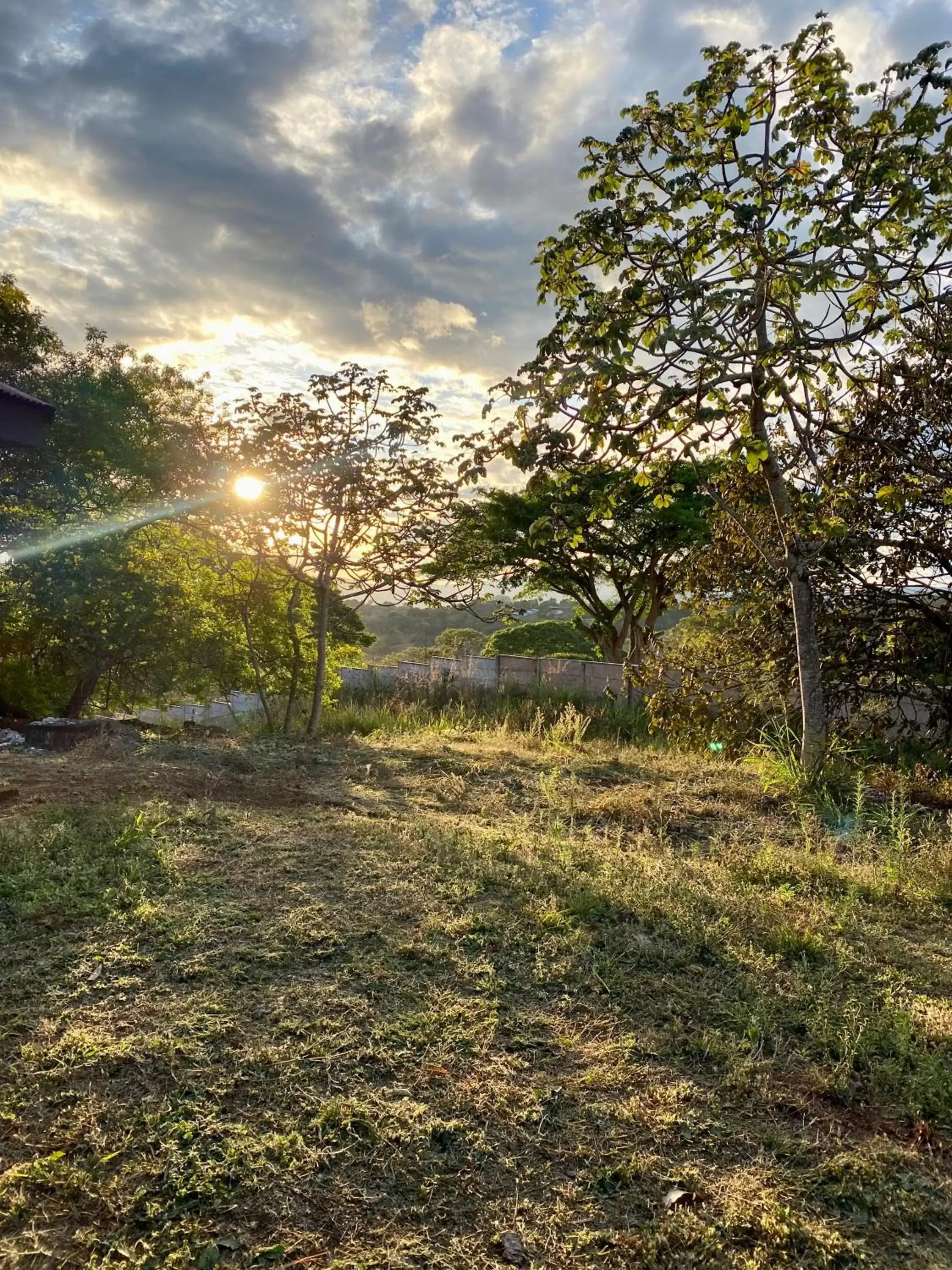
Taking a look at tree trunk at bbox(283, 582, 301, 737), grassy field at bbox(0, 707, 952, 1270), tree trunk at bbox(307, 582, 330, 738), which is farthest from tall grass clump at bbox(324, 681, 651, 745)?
grassy field at bbox(0, 707, 952, 1270)

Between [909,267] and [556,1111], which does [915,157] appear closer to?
[909,267]

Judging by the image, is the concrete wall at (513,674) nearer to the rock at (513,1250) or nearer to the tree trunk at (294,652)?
the tree trunk at (294,652)

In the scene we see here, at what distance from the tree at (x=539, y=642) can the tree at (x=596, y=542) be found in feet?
23.1

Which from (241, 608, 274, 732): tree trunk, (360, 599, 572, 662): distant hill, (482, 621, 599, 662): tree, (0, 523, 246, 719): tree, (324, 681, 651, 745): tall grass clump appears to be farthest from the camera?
(360, 599, 572, 662): distant hill

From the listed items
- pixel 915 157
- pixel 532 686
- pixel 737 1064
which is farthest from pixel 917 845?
pixel 532 686

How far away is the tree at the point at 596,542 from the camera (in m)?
3.94

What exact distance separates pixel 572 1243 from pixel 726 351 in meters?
3.32

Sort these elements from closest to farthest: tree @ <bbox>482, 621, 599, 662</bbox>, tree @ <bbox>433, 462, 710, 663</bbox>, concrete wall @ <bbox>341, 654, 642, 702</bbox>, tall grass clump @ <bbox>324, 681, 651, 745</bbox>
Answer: tree @ <bbox>433, 462, 710, 663</bbox>
tall grass clump @ <bbox>324, 681, 651, 745</bbox>
concrete wall @ <bbox>341, 654, 642, 702</bbox>
tree @ <bbox>482, 621, 599, 662</bbox>

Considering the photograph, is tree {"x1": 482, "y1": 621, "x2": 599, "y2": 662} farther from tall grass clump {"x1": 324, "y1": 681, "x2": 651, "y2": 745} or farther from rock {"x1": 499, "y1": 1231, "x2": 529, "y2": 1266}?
rock {"x1": 499, "y1": 1231, "x2": 529, "y2": 1266}

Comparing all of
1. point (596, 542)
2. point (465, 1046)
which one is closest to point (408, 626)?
point (596, 542)

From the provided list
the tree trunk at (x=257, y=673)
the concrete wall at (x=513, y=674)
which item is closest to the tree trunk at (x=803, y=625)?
the tree trunk at (x=257, y=673)

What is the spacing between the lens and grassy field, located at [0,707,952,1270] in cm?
126

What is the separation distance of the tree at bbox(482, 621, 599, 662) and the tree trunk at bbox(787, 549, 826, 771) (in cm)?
2113

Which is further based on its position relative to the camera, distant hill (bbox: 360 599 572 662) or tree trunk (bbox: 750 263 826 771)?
distant hill (bbox: 360 599 572 662)
